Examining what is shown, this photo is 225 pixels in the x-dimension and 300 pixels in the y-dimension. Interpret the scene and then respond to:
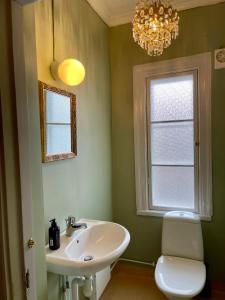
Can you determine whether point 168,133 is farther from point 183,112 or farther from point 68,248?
point 68,248

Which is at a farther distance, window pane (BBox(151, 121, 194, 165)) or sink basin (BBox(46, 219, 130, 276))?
window pane (BBox(151, 121, 194, 165))

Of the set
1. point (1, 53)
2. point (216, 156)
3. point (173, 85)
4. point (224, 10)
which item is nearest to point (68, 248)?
point (1, 53)

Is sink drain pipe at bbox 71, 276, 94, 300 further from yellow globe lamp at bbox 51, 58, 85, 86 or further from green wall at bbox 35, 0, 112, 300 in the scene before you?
yellow globe lamp at bbox 51, 58, 85, 86

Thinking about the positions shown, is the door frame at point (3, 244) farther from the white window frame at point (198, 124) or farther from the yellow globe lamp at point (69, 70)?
the white window frame at point (198, 124)

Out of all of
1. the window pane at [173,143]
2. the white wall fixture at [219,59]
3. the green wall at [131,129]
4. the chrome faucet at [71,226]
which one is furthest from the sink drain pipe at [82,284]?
the white wall fixture at [219,59]

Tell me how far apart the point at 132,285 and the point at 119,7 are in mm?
2660

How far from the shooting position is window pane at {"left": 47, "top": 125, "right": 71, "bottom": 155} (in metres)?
1.41

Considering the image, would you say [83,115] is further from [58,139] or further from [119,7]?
[119,7]

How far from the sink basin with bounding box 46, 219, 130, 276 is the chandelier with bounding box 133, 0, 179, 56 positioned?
1.27 meters

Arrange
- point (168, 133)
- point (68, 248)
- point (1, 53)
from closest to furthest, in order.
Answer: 1. point (1, 53)
2. point (68, 248)
3. point (168, 133)

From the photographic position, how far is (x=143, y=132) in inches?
90.0

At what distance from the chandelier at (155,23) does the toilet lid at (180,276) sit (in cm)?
165

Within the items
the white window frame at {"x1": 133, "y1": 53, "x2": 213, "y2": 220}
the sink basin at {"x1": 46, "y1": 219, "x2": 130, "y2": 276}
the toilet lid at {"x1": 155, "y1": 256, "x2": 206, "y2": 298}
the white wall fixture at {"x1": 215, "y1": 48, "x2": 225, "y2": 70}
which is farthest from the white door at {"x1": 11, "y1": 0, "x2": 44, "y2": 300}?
the white wall fixture at {"x1": 215, "y1": 48, "x2": 225, "y2": 70}

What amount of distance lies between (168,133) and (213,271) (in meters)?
1.36
